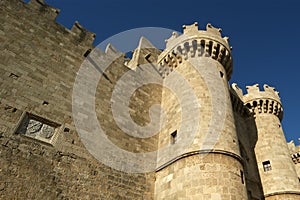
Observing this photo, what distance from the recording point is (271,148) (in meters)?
11.4

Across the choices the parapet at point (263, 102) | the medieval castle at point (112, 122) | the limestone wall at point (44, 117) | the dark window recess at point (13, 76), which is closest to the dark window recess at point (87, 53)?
the medieval castle at point (112, 122)

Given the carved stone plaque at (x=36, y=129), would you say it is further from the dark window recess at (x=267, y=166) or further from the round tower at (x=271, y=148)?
the dark window recess at (x=267, y=166)

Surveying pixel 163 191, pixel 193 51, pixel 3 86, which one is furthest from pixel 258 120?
pixel 3 86

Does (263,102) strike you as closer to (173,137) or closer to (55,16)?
(173,137)

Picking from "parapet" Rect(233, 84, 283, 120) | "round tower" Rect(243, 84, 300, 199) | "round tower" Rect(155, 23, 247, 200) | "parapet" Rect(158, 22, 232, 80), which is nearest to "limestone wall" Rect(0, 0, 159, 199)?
"round tower" Rect(155, 23, 247, 200)

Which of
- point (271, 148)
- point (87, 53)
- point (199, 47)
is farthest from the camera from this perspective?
point (271, 148)

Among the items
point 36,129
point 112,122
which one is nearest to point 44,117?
point 36,129

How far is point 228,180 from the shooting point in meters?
6.43

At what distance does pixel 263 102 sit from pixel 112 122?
9.35 meters

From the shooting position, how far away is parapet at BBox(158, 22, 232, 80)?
10141mm

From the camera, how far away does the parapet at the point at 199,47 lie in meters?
10.1

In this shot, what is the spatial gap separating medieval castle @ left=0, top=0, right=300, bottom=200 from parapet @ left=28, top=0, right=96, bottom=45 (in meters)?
0.04

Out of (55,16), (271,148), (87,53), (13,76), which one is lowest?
(13,76)

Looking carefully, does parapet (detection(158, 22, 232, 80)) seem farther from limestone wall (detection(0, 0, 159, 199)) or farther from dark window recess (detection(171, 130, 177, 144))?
limestone wall (detection(0, 0, 159, 199))
